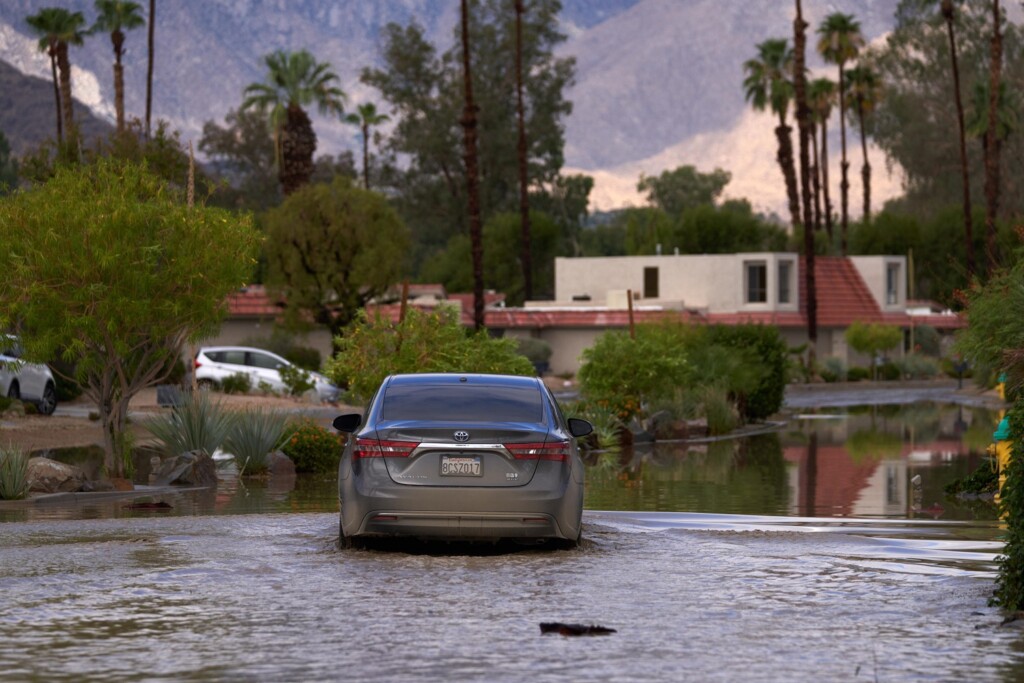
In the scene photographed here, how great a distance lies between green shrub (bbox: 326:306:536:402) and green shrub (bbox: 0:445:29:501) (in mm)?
9070

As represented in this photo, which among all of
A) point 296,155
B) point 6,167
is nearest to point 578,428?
point 296,155

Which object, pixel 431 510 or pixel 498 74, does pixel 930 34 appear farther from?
pixel 431 510

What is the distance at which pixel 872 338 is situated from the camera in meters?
82.1

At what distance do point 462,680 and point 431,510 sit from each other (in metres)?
5.30

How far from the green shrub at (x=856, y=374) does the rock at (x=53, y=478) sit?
204 feet

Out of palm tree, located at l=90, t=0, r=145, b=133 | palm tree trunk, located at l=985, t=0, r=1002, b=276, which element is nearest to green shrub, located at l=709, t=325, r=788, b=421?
palm tree trunk, located at l=985, t=0, r=1002, b=276

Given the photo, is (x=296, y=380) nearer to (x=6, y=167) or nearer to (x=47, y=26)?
(x=47, y=26)

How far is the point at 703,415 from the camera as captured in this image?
39.9 meters

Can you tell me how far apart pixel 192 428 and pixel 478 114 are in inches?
3358

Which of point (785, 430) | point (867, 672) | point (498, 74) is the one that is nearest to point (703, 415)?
point (785, 430)

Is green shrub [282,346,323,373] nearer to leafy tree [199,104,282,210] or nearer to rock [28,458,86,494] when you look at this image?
rock [28,458,86,494]

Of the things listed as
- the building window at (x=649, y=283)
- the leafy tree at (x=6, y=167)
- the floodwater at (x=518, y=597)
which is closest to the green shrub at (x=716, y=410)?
the floodwater at (x=518, y=597)

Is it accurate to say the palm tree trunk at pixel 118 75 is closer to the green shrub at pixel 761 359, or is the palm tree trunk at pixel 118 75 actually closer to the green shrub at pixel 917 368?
the green shrub at pixel 761 359

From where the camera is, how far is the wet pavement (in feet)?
33.0
